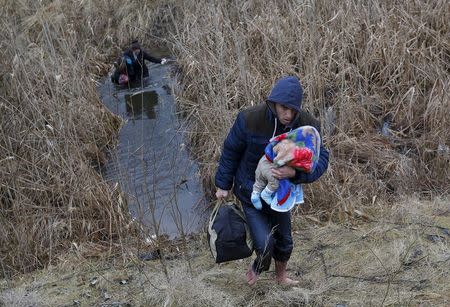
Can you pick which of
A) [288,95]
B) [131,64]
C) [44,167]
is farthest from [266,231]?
[131,64]

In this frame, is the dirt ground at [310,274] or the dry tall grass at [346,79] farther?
the dry tall grass at [346,79]

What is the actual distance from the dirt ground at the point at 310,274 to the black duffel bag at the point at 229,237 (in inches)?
14.9

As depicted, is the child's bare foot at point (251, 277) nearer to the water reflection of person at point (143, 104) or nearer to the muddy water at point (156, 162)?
the muddy water at point (156, 162)

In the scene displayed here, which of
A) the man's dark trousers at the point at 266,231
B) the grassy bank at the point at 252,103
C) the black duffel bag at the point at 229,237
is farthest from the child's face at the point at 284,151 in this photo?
the grassy bank at the point at 252,103

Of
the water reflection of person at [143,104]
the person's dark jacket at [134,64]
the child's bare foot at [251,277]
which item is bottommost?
the water reflection of person at [143,104]

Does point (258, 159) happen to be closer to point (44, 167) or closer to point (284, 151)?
point (284, 151)

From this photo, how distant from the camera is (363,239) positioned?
156 inches

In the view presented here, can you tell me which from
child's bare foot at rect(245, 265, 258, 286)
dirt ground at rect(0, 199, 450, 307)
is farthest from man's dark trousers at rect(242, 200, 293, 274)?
dirt ground at rect(0, 199, 450, 307)

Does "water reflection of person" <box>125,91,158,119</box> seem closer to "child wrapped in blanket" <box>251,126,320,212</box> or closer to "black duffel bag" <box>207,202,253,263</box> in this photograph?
"black duffel bag" <box>207,202,253,263</box>

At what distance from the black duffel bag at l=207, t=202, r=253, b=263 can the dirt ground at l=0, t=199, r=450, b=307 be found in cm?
38

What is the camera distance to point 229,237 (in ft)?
9.69

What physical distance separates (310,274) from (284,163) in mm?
1215

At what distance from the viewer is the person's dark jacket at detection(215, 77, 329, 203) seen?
8.50 feet

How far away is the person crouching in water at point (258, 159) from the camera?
2.64 meters
